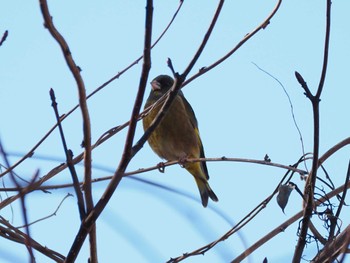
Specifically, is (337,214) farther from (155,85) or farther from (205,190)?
(155,85)

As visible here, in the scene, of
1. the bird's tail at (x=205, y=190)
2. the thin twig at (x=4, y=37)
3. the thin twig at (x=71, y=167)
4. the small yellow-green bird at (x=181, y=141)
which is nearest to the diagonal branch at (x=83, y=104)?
the thin twig at (x=71, y=167)

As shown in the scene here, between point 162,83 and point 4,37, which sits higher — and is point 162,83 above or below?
above

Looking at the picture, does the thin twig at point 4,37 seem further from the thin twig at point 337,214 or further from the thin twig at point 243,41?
the thin twig at point 337,214

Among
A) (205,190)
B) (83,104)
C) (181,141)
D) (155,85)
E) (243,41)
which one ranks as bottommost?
(83,104)

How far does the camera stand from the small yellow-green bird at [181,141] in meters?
5.74

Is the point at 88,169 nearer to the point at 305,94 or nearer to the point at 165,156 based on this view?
the point at 305,94

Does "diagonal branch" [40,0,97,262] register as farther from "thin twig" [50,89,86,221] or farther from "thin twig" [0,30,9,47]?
"thin twig" [0,30,9,47]

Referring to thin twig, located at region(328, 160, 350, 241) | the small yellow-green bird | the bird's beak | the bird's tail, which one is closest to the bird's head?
the bird's beak

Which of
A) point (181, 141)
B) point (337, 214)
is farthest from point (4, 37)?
point (181, 141)

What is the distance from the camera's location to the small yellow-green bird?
574 centimetres

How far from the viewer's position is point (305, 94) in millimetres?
1819

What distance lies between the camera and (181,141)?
5816 mm

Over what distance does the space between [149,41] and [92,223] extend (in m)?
0.42

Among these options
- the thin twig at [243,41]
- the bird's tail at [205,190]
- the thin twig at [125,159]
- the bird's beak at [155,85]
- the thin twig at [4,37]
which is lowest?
the thin twig at [125,159]
